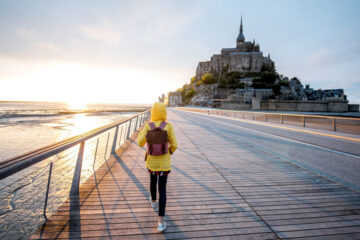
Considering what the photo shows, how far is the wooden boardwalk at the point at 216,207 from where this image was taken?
7.71 feet

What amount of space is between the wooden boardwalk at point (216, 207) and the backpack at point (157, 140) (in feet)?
3.17

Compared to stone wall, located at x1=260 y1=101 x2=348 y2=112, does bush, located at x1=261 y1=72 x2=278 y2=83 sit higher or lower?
higher

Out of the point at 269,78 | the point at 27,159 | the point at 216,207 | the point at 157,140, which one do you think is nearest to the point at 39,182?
the point at 27,159

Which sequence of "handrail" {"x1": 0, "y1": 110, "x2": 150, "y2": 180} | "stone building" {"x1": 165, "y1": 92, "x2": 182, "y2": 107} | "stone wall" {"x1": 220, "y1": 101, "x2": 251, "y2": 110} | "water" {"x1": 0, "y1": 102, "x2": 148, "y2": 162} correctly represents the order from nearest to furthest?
1. "handrail" {"x1": 0, "y1": 110, "x2": 150, "y2": 180}
2. "water" {"x1": 0, "y1": 102, "x2": 148, "y2": 162}
3. "stone wall" {"x1": 220, "y1": 101, "x2": 251, "y2": 110}
4. "stone building" {"x1": 165, "y1": 92, "x2": 182, "y2": 107}

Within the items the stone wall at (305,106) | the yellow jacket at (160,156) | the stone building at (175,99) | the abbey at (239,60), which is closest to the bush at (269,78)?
the abbey at (239,60)

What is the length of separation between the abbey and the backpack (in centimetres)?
10410

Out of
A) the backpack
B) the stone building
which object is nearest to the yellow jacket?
the backpack

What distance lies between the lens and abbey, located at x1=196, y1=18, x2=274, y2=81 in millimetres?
97125

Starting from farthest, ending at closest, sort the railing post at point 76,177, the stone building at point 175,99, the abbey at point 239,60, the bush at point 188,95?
the stone building at point 175,99, the bush at point 188,95, the abbey at point 239,60, the railing post at point 76,177

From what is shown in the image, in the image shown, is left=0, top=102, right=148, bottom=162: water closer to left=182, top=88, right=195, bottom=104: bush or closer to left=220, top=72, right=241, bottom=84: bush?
left=220, top=72, right=241, bottom=84: bush

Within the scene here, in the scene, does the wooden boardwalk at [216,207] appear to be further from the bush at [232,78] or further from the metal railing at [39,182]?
the bush at [232,78]

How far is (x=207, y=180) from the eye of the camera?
13.0 ft

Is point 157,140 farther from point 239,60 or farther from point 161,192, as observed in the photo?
point 239,60

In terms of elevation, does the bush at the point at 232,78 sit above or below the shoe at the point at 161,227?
above
